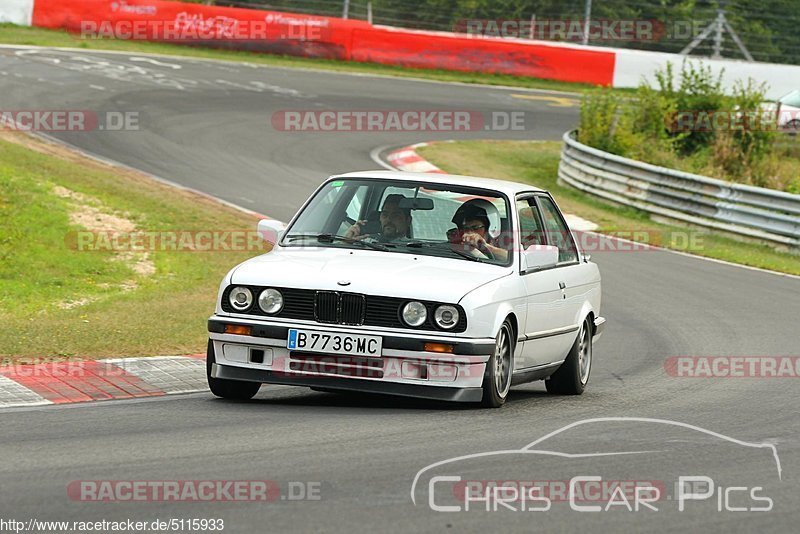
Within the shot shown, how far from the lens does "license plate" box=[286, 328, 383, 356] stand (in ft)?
25.6

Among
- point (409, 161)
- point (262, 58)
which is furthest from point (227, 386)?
point (262, 58)

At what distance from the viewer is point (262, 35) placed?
3641 centimetres

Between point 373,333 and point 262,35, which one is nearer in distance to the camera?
point 373,333

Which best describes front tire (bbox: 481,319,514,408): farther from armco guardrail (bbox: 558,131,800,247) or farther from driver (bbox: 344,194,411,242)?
armco guardrail (bbox: 558,131,800,247)

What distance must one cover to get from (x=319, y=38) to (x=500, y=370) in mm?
29585

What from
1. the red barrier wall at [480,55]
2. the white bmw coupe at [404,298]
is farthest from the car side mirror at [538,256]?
the red barrier wall at [480,55]

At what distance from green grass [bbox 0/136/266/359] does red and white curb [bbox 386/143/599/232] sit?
599cm

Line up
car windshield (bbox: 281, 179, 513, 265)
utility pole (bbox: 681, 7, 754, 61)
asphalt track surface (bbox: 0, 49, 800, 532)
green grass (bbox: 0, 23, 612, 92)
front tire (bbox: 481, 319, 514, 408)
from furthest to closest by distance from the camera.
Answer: utility pole (bbox: 681, 7, 754, 61) < green grass (bbox: 0, 23, 612, 92) < car windshield (bbox: 281, 179, 513, 265) < front tire (bbox: 481, 319, 514, 408) < asphalt track surface (bbox: 0, 49, 800, 532)

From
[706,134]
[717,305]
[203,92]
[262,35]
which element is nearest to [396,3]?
[262,35]

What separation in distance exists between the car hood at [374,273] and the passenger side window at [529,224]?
535 mm

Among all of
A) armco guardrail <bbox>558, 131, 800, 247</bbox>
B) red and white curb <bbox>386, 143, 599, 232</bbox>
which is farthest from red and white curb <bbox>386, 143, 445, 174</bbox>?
armco guardrail <bbox>558, 131, 800, 247</bbox>

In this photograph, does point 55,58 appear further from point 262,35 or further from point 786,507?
point 786,507

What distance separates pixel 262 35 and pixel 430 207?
28383 millimetres

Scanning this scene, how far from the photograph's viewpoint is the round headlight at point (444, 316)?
7840mm
